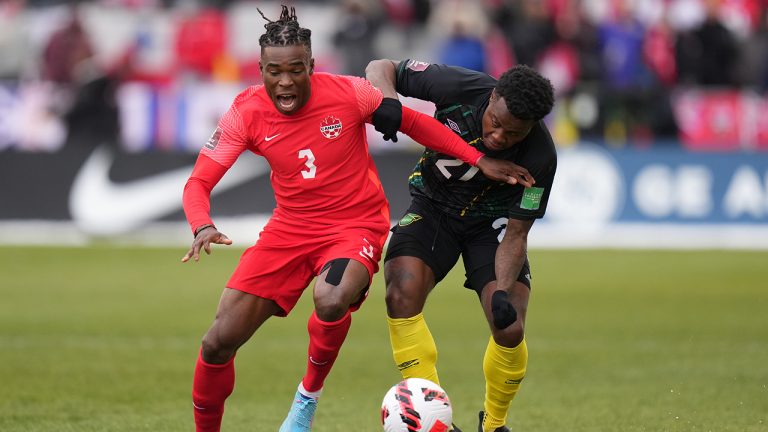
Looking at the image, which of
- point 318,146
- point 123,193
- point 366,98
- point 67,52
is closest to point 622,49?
point 123,193

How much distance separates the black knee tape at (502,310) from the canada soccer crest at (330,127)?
126 cm

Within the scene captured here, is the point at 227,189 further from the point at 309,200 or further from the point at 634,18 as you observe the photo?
the point at 309,200

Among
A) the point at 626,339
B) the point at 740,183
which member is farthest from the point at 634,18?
the point at 626,339

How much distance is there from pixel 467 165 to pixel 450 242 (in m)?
0.47

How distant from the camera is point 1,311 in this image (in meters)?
13.0

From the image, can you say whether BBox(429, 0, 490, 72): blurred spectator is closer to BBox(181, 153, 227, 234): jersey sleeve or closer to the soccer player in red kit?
the soccer player in red kit

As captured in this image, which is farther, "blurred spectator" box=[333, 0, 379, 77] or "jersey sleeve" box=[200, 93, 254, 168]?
"blurred spectator" box=[333, 0, 379, 77]

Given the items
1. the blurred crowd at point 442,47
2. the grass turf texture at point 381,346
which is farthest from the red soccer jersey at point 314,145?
the blurred crowd at point 442,47

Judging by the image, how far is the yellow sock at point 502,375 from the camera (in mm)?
7238

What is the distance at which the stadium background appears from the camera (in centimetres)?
1073

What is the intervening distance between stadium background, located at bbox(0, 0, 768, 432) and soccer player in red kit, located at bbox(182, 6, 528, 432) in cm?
235

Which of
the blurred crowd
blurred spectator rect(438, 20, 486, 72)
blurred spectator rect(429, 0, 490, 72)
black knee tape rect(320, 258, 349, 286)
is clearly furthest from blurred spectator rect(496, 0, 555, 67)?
black knee tape rect(320, 258, 349, 286)

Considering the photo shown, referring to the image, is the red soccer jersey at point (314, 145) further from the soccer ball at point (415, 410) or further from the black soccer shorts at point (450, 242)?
the soccer ball at point (415, 410)

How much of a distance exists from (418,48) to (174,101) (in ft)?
14.3
